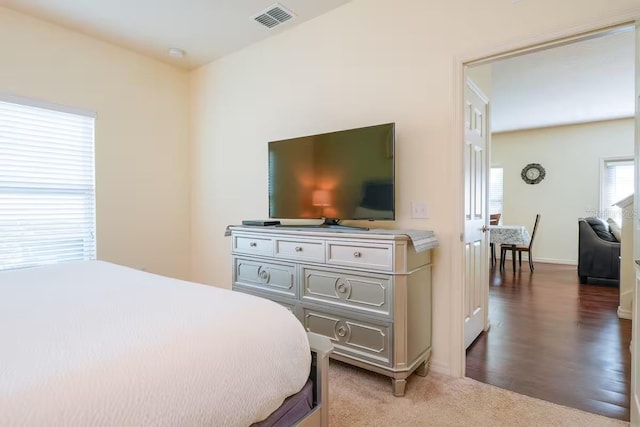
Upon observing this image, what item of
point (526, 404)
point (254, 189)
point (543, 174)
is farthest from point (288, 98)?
point (543, 174)

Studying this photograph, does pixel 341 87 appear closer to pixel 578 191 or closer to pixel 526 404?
pixel 526 404

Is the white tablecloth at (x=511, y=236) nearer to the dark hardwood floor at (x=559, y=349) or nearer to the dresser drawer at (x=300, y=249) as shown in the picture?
the dark hardwood floor at (x=559, y=349)

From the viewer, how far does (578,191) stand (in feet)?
21.6

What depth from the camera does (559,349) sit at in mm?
2760

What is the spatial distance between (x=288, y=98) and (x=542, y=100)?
4232 mm

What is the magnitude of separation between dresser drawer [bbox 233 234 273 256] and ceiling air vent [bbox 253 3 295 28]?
189 centimetres

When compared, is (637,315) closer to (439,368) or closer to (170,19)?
(439,368)

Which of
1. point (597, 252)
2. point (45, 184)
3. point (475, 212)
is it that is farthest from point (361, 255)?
point (597, 252)

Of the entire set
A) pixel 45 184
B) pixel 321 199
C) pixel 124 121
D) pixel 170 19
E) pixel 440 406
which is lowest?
pixel 440 406

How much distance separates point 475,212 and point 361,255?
128 centimetres

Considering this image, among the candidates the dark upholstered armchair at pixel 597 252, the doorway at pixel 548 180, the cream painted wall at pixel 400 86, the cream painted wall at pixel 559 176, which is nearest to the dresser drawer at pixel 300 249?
the cream painted wall at pixel 400 86

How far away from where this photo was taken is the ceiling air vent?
285 centimetres

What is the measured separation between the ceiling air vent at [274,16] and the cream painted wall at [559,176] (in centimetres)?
616

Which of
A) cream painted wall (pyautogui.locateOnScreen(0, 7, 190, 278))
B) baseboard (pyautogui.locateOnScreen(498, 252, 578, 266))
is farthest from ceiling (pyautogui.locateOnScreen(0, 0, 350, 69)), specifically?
baseboard (pyautogui.locateOnScreen(498, 252, 578, 266))
